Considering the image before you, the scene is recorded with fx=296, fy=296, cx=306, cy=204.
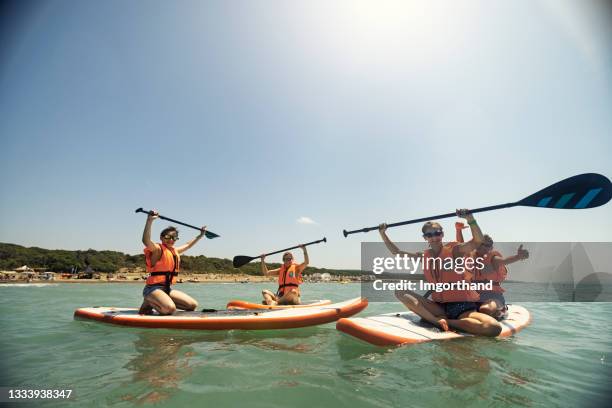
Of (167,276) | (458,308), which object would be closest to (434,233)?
(458,308)

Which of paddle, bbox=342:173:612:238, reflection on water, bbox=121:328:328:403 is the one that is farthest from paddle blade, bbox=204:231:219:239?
paddle, bbox=342:173:612:238

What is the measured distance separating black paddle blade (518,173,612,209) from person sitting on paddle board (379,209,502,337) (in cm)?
184

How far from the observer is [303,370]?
3.36 metres

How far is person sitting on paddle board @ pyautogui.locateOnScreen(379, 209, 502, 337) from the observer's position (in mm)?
4461

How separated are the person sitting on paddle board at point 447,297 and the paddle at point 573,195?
1.98 ft

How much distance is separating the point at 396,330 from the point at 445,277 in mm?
1244

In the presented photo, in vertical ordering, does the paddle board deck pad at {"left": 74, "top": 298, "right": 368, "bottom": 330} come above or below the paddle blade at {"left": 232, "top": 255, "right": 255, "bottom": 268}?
below

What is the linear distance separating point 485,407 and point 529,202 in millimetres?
4447

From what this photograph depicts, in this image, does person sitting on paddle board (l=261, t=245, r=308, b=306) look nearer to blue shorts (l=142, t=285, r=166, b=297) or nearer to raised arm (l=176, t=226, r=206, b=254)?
raised arm (l=176, t=226, r=206, b=254)

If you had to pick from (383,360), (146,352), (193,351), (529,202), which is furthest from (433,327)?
(146,352)

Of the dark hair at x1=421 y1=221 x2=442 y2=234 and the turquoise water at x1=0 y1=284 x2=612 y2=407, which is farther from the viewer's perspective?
the dark hair at x1=421 y1=221 x2=442 y2=234

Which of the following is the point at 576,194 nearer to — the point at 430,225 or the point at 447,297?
the point at 430,225

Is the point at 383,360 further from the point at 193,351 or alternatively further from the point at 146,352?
the point at 146,352

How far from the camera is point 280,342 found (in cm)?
489
